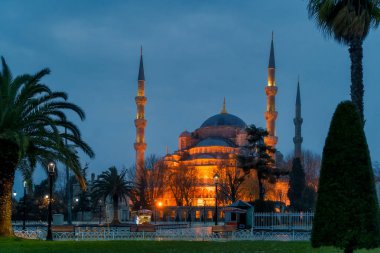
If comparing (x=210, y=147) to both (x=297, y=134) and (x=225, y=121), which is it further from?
(x=297, y=134)

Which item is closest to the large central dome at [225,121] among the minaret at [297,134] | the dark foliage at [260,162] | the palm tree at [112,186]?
the minaret at [297,134]

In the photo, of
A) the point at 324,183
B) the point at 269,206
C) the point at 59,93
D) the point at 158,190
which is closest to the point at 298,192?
the point at 269,206

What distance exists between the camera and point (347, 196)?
973 centimetres

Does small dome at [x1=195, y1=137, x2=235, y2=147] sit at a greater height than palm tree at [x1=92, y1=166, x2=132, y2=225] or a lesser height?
greater

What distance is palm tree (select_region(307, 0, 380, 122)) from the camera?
16.0 metres

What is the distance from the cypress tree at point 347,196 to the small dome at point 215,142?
7852 cm

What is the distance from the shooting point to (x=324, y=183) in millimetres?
9961

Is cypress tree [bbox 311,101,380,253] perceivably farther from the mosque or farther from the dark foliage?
the mosque

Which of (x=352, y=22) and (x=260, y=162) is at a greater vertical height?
(x=352, y=22)

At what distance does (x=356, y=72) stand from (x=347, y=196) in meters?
7.10

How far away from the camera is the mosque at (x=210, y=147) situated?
73.6 meters

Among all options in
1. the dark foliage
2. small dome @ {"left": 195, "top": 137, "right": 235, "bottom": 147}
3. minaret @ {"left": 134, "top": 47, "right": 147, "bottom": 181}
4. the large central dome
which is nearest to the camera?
the dark foliage

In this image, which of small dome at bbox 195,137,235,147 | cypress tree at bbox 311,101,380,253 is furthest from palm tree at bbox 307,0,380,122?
small dome at bbox 195,137,235,147

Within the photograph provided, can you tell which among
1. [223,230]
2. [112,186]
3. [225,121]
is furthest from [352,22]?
[225,121]
